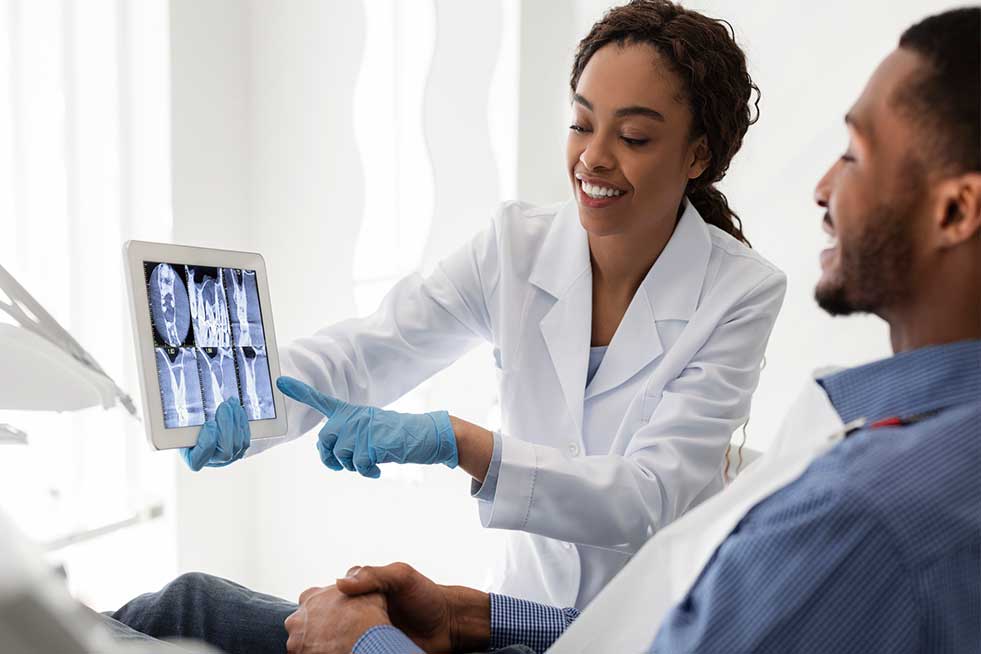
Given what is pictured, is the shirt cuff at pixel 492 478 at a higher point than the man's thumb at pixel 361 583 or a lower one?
higher

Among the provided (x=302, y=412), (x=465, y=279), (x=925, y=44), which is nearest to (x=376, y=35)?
(x=465, y=279)

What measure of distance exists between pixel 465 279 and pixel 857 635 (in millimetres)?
1061

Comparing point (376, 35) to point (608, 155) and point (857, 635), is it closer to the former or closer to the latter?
point (608, 155)

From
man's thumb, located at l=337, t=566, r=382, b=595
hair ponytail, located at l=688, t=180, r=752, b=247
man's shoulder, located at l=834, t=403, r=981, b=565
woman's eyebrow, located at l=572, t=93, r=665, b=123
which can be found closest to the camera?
man's shoulder, located at l=834, t=403, r=981, b=565

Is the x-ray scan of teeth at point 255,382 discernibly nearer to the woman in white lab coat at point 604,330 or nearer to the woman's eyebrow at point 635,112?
the woman in white lab coat at point 604,330

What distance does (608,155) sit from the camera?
1.52 metres

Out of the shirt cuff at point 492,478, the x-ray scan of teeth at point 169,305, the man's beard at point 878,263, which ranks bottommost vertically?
the shirt cuff at point 492,478

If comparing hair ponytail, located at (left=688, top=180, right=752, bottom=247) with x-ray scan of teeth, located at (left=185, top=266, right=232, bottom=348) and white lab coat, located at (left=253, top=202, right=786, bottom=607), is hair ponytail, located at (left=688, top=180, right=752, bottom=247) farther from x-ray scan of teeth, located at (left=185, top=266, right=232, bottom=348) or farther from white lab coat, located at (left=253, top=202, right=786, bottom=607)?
x-ray scan of teeth, located at (left=185, top=266, right=232, bottom=348)

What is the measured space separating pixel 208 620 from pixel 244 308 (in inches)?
17.2

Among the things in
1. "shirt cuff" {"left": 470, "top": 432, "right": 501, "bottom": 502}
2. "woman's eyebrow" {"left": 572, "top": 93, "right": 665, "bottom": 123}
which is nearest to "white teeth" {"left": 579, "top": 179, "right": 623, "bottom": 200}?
"woman's eyebrow" {"left": 572, "top": 93, "right": 665, "bottom": 123}

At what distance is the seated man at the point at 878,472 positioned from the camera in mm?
747

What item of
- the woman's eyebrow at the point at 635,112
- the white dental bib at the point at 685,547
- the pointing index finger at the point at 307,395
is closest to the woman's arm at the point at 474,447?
the pointing index finger at the point at 307,395

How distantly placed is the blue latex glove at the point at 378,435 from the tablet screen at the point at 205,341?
0.19 feet

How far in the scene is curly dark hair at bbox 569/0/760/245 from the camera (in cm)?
154
